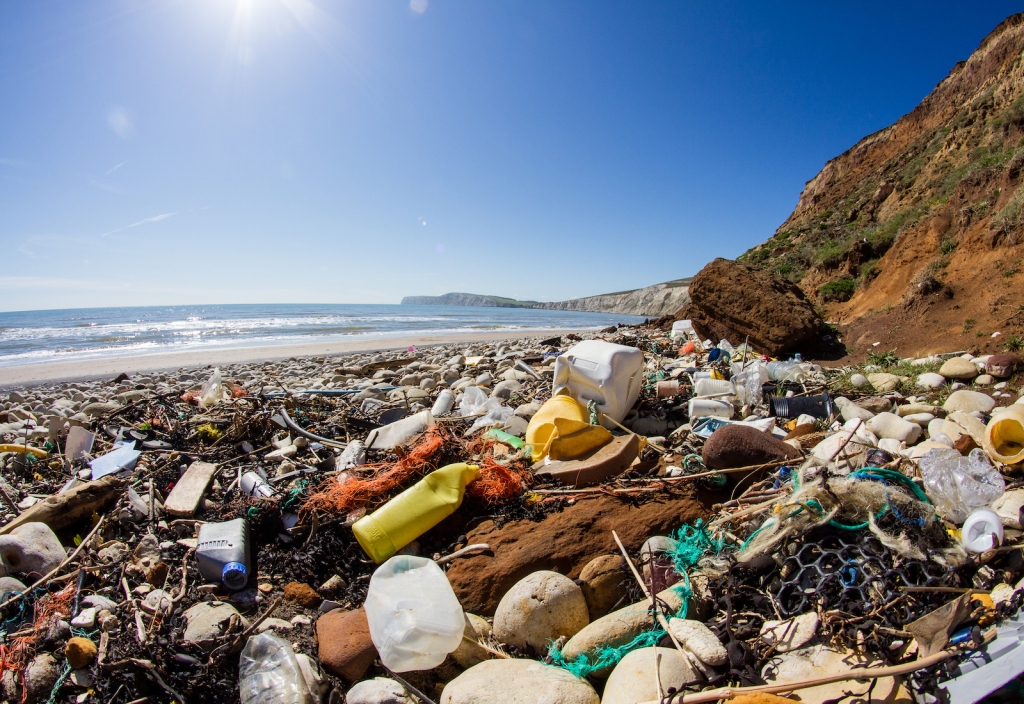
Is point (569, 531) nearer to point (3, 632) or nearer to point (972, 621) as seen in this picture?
point (972, 621)

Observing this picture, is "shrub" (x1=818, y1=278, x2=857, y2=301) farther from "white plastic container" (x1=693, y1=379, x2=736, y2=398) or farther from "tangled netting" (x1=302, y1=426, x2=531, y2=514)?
"tangled netting" (x1=302, y1=426, x2=531, y2=514)

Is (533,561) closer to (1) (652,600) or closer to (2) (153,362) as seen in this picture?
(1) (652,600)

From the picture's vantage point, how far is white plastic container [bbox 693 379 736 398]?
4.74 m

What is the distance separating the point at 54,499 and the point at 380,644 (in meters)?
2.47

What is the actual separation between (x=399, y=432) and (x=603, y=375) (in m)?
1.86

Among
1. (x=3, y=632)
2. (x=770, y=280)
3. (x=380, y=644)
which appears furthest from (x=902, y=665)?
(x=770, y=280)

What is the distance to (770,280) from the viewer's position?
24.9 feet

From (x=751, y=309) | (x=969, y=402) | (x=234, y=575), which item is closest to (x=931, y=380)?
(x=969, y=402)

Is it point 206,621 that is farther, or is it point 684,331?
point 684,331

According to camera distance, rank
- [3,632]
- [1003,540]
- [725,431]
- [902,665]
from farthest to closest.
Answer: [725,431] → [3,632] → [1003,540] → [902,665]

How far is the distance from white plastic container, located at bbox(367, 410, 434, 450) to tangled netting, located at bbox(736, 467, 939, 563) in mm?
2497

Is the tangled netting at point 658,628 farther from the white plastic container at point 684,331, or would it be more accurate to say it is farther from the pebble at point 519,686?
the white plastic container at point 684,331

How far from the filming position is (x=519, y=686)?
1685 millimetres

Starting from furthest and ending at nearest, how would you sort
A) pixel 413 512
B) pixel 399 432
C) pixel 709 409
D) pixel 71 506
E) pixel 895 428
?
pixel 709 409, pixel 399 432, pixel 895 428, pixel 71 506, pixel 413 512
